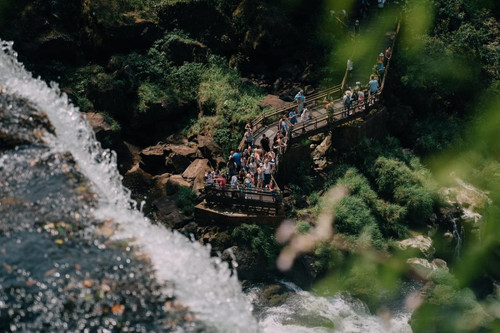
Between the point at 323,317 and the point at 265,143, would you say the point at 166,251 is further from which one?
the point at 265,143

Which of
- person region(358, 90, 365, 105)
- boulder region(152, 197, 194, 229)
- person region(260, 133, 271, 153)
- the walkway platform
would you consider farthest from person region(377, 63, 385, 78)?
boulder region(152, 197, 194, 229)

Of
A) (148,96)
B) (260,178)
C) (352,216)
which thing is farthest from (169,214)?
(148,96)

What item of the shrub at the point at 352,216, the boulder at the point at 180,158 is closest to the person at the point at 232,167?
the boulder at the point at 180,158

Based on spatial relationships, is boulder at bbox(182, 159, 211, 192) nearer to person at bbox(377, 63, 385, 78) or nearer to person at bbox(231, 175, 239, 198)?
person at bbox(231, 175, 239, 198)

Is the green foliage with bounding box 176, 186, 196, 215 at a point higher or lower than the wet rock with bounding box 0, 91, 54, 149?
higher

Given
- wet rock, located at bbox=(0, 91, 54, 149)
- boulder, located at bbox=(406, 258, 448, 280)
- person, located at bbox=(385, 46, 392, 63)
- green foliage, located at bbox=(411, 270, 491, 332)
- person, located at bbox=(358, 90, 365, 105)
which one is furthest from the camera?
person, located at bbox=(385, 46, 392, 63)

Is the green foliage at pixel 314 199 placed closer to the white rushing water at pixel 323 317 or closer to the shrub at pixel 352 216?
the shrub at pixel 352 216

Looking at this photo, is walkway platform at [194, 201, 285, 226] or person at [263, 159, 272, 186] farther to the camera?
person at [263, 159, 272, 186]
